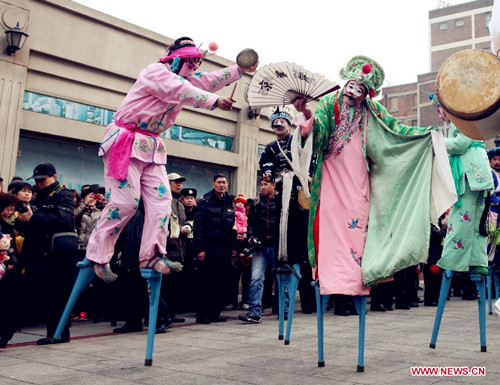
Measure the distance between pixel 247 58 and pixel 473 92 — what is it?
1.99 metres

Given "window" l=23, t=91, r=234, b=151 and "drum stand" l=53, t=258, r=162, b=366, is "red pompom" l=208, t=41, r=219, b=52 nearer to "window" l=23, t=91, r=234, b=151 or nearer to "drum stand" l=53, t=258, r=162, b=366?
"drum stand" l=53, t=258, r=162, b=366

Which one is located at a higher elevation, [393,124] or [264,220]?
[393,124]

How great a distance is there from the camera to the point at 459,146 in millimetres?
4555

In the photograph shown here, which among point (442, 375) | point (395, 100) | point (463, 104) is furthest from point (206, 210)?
point (395, 100)

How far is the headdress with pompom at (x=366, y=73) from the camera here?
362 centimetres

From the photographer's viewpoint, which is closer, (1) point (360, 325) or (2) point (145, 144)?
(1) point (360, 325)

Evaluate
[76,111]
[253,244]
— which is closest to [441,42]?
[76,111]

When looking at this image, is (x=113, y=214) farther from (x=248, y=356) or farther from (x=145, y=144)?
(x=248, y=356)

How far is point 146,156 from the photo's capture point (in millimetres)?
3793

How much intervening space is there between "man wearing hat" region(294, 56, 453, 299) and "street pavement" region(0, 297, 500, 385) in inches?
24.4

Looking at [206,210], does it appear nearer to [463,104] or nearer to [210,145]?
[463,104]

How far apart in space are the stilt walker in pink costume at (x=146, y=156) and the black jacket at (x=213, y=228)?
9.62 feet

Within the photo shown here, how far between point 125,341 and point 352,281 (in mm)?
2385

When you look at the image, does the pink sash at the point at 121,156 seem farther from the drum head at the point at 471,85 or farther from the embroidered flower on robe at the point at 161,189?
the drum head at the point at 471,85
